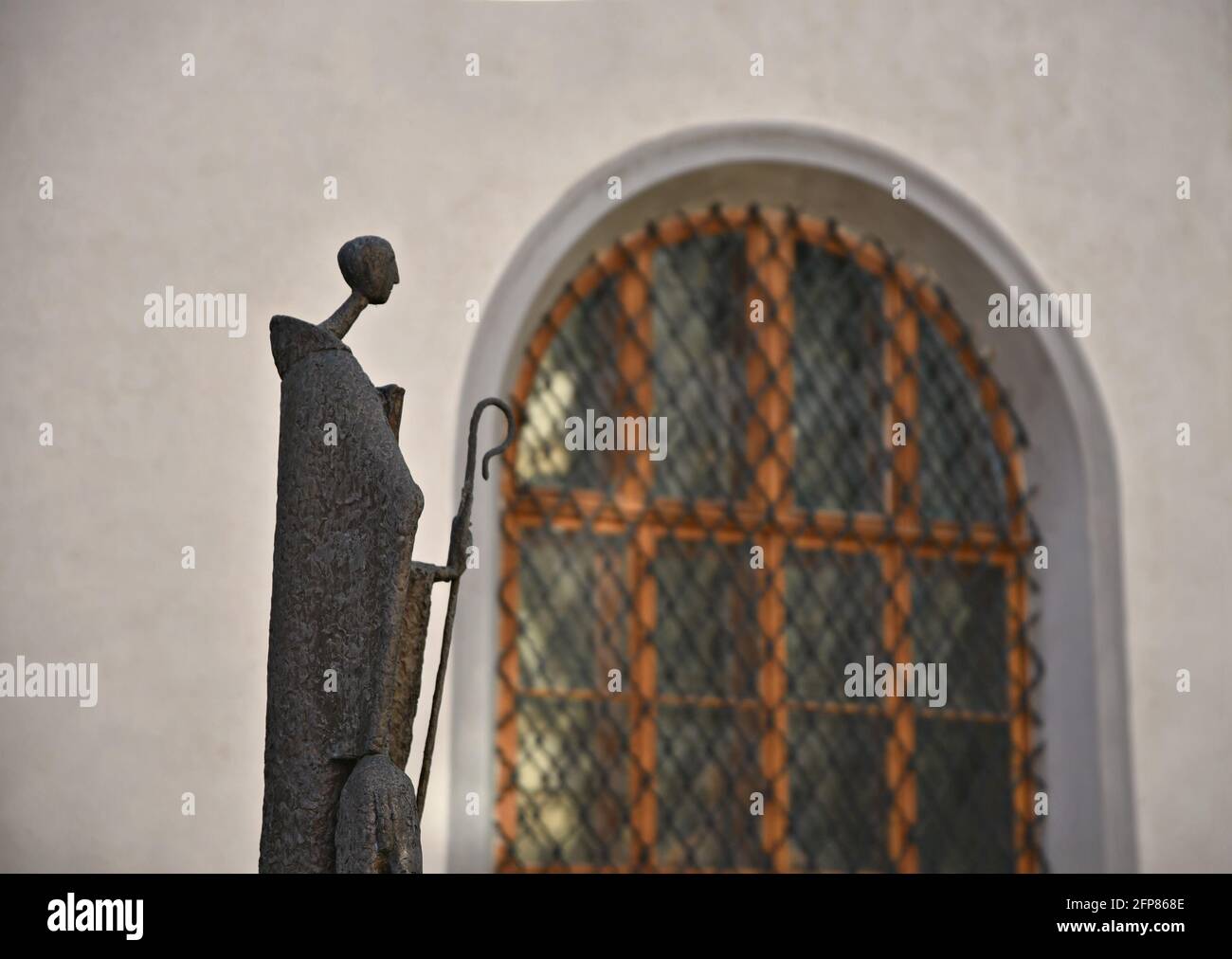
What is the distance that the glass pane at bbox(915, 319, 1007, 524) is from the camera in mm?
6883

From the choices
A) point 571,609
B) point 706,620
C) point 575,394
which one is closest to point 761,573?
point 706,620

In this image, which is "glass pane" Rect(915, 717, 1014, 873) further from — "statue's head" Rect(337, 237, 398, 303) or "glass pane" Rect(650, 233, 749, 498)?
"statue's head" Rect(337, 237, 398, 303)

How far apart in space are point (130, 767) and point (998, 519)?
3.13m

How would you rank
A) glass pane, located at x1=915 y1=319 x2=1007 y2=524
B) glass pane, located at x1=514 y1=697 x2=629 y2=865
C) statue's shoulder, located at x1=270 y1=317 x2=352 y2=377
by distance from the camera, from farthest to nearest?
1. glass pane, located at x1=915 y1=319 x2=1007 y2=524
2. glass pane, located at x1=514 y1=697 x2=629 y2=865
3. statue's shoulder, located at x1=270 y1=317 x2=352 y2=377

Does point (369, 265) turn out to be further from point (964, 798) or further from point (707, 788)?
point (964, 798)

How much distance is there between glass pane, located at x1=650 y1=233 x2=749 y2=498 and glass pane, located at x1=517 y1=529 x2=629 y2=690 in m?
0.35

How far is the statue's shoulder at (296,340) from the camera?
380 centimetres

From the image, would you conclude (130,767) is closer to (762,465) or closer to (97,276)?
(97,276)

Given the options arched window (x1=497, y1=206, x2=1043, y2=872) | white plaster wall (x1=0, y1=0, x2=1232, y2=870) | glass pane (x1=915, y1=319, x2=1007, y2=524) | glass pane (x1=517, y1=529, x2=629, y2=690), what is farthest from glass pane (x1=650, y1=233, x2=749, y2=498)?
glass pane (x1=915, y1=319, x2=1007, y2=524)

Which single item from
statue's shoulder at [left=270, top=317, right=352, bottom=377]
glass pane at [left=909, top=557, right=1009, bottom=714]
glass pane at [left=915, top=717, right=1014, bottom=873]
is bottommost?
glass pane at [left=915, top=717, right=1014, bottom=873]

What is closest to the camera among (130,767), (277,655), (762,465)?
(277,655)

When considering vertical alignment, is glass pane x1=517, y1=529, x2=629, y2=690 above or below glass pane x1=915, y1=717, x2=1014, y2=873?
above
